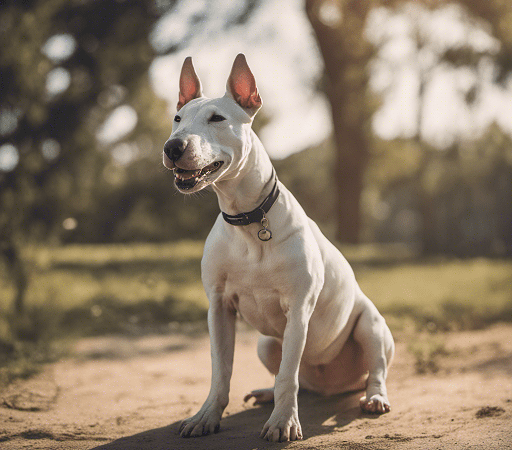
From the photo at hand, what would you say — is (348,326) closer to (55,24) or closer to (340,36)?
(55,24)

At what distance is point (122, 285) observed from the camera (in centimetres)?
878

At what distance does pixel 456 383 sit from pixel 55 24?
623cm

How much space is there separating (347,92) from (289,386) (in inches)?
511

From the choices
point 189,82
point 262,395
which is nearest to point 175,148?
point 189,82

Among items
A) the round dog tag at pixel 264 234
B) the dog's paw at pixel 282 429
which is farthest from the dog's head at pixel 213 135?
the dog's paw at pixel 282 429

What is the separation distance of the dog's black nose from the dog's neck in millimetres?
357

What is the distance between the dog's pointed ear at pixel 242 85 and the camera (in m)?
2.74

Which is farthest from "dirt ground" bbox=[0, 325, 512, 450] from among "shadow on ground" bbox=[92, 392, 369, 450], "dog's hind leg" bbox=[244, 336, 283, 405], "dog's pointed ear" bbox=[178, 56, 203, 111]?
"dog's pointed ear" bbox=[178, 56, 203, 111]

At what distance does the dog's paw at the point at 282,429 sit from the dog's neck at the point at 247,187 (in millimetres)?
1090

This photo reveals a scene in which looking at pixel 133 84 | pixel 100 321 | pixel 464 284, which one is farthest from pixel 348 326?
pixel 464 284

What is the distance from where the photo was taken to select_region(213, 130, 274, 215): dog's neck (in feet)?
8.77

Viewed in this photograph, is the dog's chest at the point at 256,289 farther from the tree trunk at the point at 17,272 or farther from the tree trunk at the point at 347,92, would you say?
the tree trunk at the point at 347,92

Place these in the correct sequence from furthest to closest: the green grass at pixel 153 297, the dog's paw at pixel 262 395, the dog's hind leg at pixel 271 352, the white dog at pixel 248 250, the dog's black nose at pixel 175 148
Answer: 1. the green grass at pixel 153 297
2. the dog's paw at pixel 262 395
3. the dog's hind leg at pixel 271 352
4. the white dog at pixel 248 250
5. the dog's black nose at pixel 175 148

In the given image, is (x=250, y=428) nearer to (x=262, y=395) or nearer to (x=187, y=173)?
(x=262, y=395)
